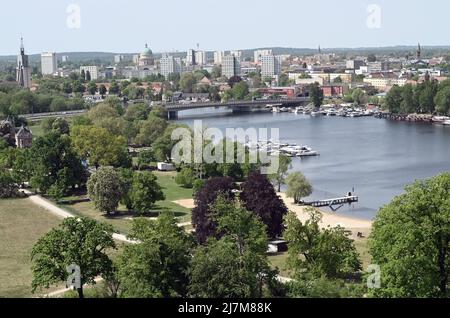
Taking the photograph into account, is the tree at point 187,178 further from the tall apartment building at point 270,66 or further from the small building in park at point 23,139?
the tall apartment building at point 270,66

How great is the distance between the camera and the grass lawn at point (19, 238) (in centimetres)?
950

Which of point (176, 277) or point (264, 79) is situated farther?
point (264, 79)

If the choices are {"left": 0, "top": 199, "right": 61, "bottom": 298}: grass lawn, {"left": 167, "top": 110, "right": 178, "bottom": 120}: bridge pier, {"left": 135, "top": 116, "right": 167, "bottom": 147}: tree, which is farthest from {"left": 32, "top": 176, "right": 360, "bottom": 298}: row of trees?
{"left": 167, "top": 110, "right": 178, "bottom": 120}: bridge pier

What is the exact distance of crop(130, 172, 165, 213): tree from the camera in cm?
1390

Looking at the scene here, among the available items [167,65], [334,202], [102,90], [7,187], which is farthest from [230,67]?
[334,202]

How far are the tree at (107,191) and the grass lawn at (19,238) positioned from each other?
2.75 feet

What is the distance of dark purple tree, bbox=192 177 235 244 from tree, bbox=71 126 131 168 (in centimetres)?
723

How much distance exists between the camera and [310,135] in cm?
2816

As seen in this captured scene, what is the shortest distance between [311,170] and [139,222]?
11.6 meters

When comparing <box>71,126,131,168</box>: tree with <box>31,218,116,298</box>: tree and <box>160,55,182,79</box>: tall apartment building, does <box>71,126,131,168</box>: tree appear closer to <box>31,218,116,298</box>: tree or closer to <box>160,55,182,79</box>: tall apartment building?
<box>31,218,116,298</box>: tree

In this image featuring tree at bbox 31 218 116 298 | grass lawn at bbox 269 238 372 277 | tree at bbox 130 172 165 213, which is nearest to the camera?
tree at bbox 31 218 116 298
